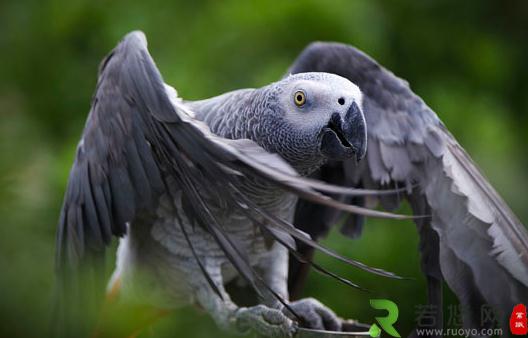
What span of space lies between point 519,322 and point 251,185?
19.2 inches

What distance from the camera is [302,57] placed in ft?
4.75

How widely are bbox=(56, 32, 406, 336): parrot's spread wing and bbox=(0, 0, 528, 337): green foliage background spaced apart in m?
0.53

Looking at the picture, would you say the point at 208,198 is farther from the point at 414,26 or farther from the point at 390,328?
the point at 414,26

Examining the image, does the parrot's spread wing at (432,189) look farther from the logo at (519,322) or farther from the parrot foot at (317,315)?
the parrot foot at (317,315)

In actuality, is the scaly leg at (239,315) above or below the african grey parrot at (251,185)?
below

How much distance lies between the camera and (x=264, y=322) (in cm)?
113

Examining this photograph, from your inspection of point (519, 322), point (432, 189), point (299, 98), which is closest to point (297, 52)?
point (432, 189)

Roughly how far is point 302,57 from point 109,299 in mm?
677

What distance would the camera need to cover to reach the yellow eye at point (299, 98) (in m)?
1.08

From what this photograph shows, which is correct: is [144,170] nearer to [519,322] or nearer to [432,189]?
[432,189]

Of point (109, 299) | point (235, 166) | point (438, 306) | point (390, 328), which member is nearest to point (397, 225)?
point (438, 306)

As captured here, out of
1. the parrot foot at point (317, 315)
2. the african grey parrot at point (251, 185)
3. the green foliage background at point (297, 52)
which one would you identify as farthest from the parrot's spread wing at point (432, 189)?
the green foliage background at point (297, 52)

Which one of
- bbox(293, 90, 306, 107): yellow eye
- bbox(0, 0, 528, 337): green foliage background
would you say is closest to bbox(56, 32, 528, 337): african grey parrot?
bbox(293, 90, 306, 107): yellow eye

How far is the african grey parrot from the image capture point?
988mm
